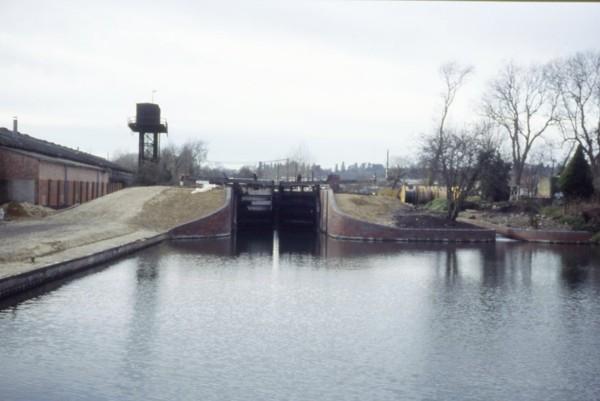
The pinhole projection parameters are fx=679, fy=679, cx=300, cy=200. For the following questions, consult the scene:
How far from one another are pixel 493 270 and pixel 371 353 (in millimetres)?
13332

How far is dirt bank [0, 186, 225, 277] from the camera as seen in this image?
68.3 feet

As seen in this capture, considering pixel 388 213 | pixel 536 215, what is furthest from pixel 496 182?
pixel 388 213

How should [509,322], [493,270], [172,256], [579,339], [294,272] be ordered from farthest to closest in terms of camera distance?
1. [172,256]
2. [493,270]
3. [294,272]
4. [509,322]
5. [579,339]

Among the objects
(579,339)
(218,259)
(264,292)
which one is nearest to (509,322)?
(579,339)

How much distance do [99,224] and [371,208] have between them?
53.0ft

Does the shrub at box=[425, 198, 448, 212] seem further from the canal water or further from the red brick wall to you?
the red brick wall

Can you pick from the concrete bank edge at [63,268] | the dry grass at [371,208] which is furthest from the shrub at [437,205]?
the concrete bank edge at [63,268]

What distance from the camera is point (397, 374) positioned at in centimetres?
1094

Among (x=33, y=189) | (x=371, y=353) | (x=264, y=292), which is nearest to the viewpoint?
(x=371, y=353)

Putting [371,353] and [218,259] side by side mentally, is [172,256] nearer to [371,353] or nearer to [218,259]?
[218,259]

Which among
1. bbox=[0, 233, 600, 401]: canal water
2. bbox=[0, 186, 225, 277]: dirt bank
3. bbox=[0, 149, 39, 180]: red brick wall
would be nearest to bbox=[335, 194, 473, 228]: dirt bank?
bbox=[0, 186, 225, 277]: dirt bank

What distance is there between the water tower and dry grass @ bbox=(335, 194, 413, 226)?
1785 centimetres

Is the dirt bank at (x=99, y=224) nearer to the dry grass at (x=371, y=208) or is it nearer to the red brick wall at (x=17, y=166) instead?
the red brick wall at (x=17, y=166)

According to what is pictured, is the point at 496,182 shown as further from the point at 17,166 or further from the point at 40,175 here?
the point at 17,166
